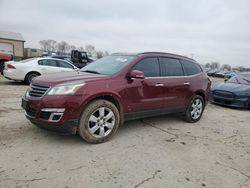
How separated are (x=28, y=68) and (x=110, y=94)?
765cm

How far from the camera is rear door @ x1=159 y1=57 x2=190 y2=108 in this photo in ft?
16.4

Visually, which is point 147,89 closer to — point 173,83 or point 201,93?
point 173,83

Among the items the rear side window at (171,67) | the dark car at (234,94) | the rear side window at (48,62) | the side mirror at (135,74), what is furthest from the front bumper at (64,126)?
the rear side window at (48,62)

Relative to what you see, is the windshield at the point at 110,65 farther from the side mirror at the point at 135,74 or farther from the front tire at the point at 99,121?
the front tire at the point at 99,121

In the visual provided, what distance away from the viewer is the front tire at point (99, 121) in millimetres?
3758

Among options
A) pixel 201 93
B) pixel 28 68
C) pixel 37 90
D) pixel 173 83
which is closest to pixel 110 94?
pixel 37 90

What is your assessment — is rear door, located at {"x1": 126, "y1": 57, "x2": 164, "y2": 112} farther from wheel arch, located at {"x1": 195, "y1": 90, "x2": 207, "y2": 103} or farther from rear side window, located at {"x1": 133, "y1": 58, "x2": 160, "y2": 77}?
wheel arch, located at {"x1": 195, "y1": 90, "x2": 207, "y2": 103}

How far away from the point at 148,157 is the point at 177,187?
0.83 m

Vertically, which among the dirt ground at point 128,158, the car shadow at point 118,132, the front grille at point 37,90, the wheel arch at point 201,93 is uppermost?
the front grille at point 37,90

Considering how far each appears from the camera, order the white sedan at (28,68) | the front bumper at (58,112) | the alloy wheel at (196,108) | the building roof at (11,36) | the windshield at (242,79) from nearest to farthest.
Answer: the front bumper at (58,112) < the alloy wheel at (196,108) < the windshield at (242,79) < the white sedan at (28,68) < the building roof at (11,36)

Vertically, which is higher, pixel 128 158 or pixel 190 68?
pixel 190 68

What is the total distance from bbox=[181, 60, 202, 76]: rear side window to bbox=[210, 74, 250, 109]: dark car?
3.03 m

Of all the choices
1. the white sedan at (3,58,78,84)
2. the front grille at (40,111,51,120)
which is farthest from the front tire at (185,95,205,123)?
the white sedan at (3,58,78,84)

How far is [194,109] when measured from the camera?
19.1ft
